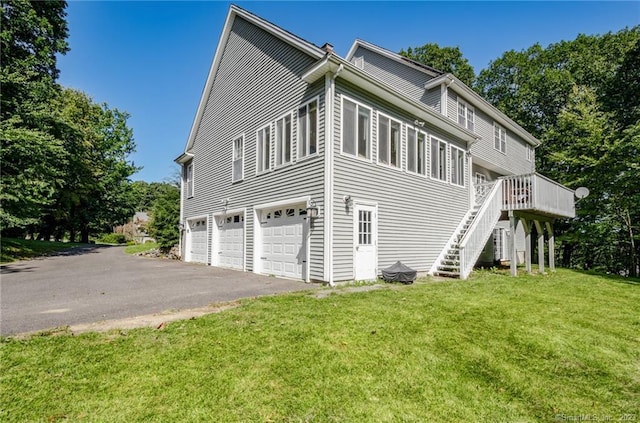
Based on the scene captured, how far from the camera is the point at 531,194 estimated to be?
11062 millimetres

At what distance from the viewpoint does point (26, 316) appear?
16.0 ft

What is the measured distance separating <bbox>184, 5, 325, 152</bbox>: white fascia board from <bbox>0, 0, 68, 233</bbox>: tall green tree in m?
6.58

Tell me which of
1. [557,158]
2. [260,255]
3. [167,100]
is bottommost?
[260,255]

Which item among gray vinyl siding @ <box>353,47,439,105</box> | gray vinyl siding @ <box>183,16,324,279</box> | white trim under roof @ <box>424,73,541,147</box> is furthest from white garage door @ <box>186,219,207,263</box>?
white trim under roof @ <box>424,73,541,147</box>

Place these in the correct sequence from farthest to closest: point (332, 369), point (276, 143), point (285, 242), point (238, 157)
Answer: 1. point (238, 157)
2. point (276, 143)
3. point (285, 242)
4. point (332, 369)

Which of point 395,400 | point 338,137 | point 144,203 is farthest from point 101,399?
point 144,203

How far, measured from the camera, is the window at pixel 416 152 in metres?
10.6

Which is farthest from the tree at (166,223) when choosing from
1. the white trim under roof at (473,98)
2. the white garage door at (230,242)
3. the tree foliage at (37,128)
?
the white trim under roof at (473,98)

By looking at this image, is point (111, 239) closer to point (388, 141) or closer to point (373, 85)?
point (388, 141)

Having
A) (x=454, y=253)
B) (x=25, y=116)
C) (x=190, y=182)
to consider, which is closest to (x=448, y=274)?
(x=454, y=253)

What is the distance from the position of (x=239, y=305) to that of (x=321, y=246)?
2988 mm

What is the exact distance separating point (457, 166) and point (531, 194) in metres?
2.86

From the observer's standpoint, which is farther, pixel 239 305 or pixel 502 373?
pixel 239 305

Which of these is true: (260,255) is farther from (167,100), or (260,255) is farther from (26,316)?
(167,100)
